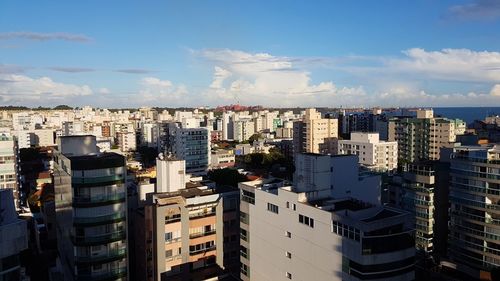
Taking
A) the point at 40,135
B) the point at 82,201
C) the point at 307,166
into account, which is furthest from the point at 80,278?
the point at 40,135

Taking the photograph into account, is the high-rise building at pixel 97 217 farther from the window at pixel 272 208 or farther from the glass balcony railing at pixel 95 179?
the window at pixel 272 208

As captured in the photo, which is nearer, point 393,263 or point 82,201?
point 393,263

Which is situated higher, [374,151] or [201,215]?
[374,151]

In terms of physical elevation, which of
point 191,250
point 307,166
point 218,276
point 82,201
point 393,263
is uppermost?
point 307,166

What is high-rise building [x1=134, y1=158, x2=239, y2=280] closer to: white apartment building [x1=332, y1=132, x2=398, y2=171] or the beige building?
the beige building

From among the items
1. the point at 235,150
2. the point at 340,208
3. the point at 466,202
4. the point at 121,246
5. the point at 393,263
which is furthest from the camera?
the point at 235,150

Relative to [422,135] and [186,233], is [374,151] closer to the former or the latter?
[422,135]

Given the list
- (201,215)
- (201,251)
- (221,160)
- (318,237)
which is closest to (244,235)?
(201,215)

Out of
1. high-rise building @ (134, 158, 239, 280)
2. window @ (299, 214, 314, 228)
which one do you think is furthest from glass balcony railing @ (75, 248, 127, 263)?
window @ (299, 214, 314, 228)

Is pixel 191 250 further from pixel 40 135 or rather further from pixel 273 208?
pixel 40 135
